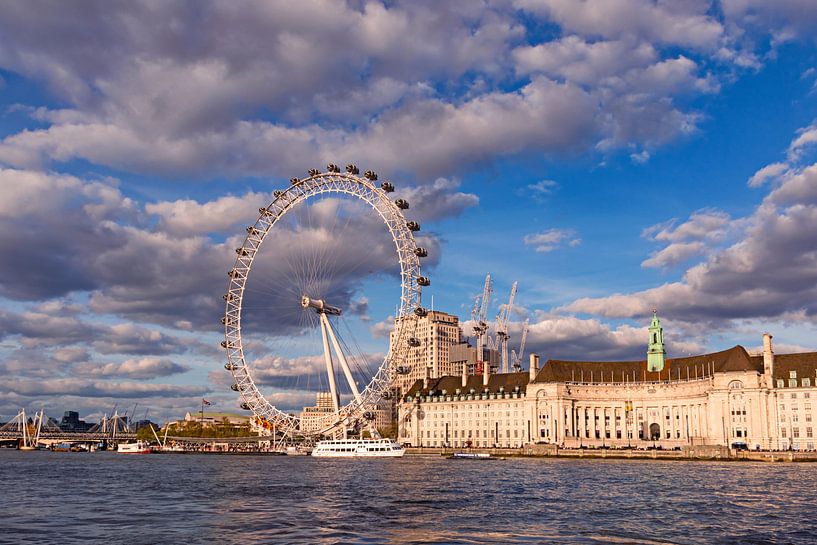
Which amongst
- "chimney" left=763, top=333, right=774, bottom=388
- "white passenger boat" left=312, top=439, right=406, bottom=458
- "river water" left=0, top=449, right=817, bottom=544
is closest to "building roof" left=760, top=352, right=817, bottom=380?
"chimney" left=763, top=333, right=774, bottom=388

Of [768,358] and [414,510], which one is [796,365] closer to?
[768,358]

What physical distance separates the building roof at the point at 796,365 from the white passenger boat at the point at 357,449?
3301 inches

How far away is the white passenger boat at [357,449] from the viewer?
177m

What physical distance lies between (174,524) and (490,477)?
56.2 metres

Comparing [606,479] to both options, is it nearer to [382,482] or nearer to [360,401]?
[382,482]

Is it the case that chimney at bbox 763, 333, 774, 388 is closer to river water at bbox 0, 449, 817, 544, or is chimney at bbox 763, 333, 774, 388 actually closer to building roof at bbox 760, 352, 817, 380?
building roof at bbox 760, 352, 817, 380

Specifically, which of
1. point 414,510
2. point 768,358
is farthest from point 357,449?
point 414,510

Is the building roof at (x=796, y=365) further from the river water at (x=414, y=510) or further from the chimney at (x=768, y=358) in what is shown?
the river water at (x=414, y=510)

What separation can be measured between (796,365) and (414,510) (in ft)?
467

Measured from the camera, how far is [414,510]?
5828 centimetres

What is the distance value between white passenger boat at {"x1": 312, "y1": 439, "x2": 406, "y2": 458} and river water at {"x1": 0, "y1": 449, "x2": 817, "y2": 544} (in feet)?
271

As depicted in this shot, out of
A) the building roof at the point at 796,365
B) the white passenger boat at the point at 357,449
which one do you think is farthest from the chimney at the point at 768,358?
the white passenger boat at the point at 357,449

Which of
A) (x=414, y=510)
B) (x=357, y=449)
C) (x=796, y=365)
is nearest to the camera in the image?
(x=414, y=510)

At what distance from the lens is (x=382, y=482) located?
89500 millimetres
